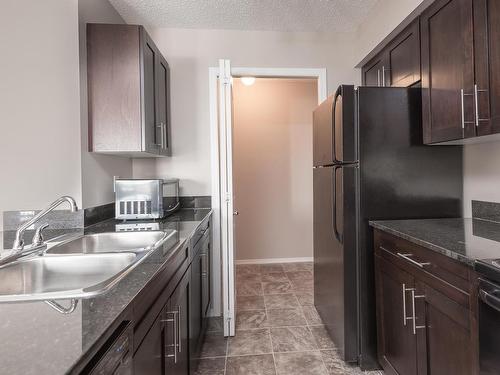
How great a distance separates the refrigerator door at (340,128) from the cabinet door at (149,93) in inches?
49.6

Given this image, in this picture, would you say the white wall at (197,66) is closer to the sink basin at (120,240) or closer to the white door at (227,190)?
the white door at (227,190)

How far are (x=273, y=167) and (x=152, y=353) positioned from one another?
3187 mm

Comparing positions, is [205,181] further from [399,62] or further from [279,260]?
[279,260]

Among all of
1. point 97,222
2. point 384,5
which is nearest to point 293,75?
point 384,5

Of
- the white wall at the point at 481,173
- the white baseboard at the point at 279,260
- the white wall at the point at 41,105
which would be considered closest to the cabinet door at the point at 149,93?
the white wall at the point at 41,105

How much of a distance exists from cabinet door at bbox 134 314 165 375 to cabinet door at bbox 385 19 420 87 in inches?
78.6

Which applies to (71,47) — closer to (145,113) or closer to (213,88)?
(145,113)

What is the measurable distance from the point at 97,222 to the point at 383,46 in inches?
98.4

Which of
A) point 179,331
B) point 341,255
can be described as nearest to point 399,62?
point 341,255

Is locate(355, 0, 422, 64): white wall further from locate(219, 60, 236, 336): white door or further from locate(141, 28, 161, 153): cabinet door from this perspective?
locate(141, 28, 161, 153): cabinet door

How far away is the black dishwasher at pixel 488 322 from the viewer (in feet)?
3.02

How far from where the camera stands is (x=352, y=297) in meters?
1.77

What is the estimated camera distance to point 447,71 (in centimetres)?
154

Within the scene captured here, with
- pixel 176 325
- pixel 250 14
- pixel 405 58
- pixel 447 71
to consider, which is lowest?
pixel 176 325
